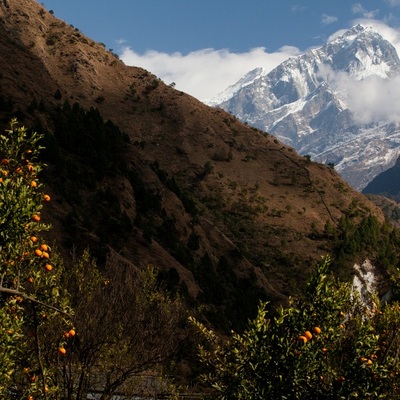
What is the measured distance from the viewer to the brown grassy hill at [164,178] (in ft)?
179

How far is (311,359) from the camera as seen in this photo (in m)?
10.4

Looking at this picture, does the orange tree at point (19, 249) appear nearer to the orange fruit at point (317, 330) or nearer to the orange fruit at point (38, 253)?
the orange fruit at point (38, 253)

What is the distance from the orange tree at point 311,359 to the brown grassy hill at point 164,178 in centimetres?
3500

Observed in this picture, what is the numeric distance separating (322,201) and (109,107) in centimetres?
5284

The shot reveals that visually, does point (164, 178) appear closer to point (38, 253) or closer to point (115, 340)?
point (115, 340)

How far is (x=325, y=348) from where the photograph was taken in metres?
11.3

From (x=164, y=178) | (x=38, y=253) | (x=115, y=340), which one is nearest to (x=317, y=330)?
(x=38, y=253)

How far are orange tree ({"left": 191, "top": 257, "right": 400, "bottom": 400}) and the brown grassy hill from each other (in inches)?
1378

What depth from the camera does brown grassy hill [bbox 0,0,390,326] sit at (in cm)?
5447

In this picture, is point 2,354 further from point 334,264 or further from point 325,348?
point 334,264

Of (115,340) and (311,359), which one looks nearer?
(311,359)

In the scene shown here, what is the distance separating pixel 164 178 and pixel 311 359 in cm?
6630

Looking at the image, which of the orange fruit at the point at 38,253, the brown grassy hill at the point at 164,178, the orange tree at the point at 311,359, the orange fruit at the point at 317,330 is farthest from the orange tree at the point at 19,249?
the brown grassy hill at the point at 164,178

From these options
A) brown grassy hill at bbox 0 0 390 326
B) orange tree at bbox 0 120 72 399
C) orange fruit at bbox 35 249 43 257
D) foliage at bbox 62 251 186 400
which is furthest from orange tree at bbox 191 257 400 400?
brown grassy hill at bbox 0 0 390 326
